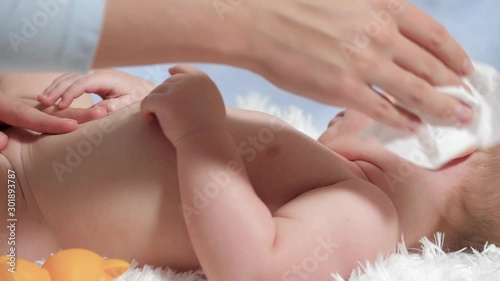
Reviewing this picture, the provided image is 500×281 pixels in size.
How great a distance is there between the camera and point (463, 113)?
88 cm

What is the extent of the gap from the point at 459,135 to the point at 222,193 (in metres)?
0.36

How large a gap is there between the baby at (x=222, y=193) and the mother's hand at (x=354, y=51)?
9.3 inches

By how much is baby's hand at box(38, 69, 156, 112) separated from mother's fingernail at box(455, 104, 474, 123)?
610mm

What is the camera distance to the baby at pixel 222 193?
3.00ft

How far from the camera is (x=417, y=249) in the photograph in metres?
1.09

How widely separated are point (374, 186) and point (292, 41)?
40cm

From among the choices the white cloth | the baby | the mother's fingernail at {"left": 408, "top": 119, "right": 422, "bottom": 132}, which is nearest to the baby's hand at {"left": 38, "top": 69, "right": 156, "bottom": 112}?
the baby

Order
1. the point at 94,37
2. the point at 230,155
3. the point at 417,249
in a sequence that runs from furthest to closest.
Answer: the point at 417,249 < the point at 230,155 < the point at 94,37

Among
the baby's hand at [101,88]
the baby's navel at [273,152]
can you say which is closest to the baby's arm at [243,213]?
the baby's navel at [273,152]

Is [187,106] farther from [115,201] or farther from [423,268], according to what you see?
[423,268]

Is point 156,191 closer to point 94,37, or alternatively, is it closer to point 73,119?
point 73,119

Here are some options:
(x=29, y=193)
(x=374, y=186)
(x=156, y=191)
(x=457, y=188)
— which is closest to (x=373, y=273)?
(x=374, y=186)

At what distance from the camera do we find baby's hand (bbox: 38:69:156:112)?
3.77 ft

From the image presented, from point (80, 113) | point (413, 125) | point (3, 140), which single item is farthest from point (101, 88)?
point (413, 125)
